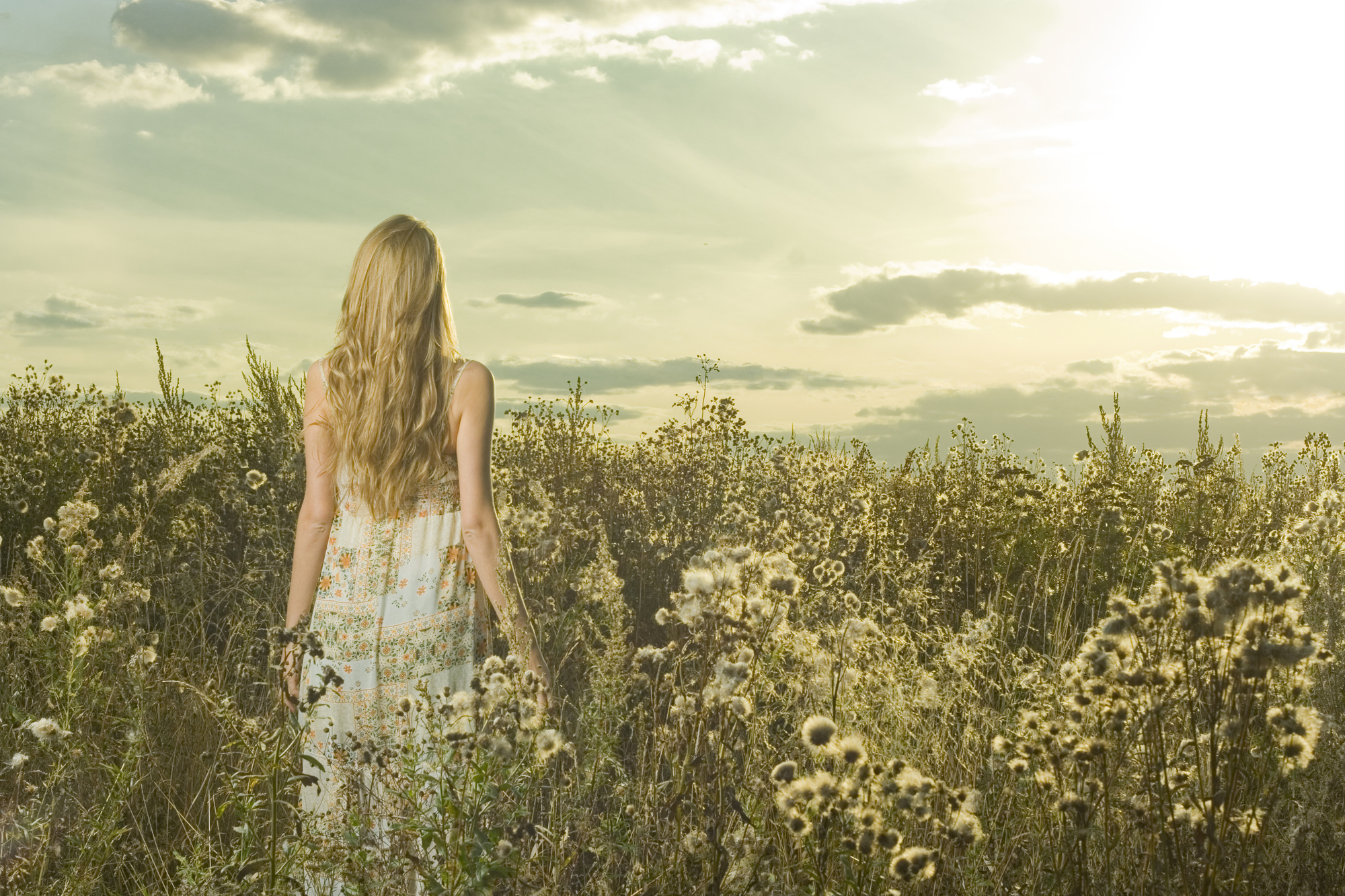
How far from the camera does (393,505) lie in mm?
3562

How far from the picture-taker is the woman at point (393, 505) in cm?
350

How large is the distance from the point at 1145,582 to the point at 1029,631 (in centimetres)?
77

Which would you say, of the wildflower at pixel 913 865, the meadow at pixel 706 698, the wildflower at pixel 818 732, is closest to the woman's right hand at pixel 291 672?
the meadow at pixel 706 698

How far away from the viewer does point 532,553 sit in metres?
5.31

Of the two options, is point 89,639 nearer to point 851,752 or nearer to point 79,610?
point 79,610

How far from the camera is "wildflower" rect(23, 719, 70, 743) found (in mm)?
2980

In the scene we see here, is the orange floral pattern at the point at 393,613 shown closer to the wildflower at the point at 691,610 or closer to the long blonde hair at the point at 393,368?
the long blonde hair at the point at 393,368

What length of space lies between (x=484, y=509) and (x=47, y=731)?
1411 millimetres

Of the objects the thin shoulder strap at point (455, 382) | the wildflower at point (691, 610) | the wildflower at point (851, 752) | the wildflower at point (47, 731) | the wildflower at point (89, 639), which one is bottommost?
the wildflower at point (47, 731)

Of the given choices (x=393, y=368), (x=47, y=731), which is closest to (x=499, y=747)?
(x=47, y=731)

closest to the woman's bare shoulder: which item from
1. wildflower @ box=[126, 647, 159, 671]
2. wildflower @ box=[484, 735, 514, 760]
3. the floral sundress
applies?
the floral sundress

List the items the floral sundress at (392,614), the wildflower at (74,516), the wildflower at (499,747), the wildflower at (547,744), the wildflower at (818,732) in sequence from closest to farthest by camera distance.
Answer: the wildflower at (818,732) < the wildflower at (499,747) < the wildflower at (547,744) < the floral sundress at (392,614) < the wildflower at (74,516)

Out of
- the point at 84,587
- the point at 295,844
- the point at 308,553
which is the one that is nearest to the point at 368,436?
the point at 308,553

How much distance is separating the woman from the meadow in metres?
0.26
